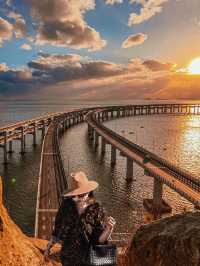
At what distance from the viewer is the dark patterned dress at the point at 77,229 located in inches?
211

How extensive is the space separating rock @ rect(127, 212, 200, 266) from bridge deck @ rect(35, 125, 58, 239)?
2358cm

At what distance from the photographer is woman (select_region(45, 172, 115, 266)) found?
5.34 metres

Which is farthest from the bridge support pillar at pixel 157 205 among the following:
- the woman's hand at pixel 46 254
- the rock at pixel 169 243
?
the rock at pixel 169 243

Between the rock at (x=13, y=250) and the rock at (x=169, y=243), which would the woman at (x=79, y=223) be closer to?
the rock at (x=169, y=243)

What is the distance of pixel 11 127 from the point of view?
79.4 meters

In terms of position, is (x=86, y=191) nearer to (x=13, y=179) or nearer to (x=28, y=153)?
(x=13, y=179)

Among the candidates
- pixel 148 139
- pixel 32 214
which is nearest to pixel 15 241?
pixel 32 214

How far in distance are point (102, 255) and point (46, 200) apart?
3107cm

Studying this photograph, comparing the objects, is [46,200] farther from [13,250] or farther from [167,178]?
[13,250]

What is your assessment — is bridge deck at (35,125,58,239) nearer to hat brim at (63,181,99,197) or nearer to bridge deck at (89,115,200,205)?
bridge deck at (89,115,200,205)

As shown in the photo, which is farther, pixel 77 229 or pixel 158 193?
pixel 158 193

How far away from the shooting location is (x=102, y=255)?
17.1ft

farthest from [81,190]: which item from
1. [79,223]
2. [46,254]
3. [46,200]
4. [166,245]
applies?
[46,200]

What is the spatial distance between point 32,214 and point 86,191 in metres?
35.5
